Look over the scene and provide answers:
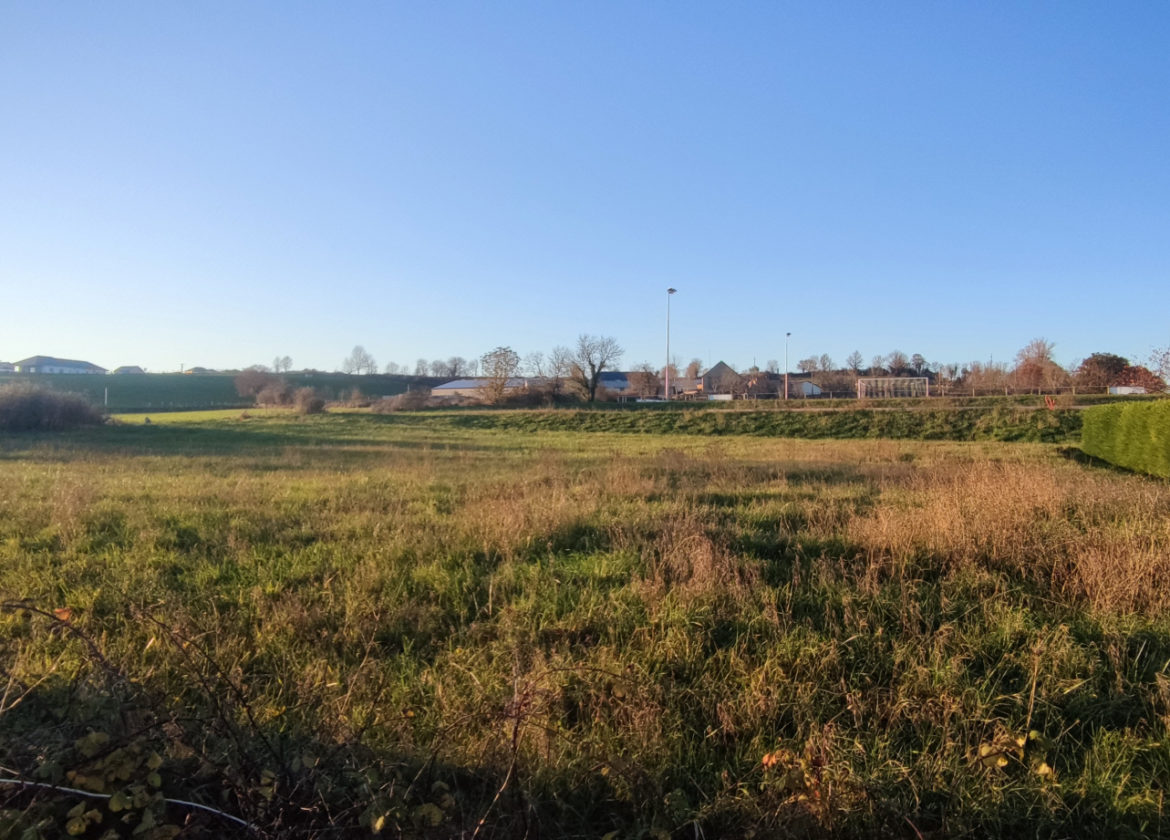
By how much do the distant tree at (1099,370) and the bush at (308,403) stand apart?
209ft

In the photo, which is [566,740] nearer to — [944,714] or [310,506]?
[944,714]

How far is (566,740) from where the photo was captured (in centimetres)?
323

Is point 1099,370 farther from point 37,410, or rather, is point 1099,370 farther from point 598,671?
point 37,410

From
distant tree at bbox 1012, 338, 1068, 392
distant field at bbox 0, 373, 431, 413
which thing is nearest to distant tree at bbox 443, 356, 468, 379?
distant field at bbox 0, 373, 431, 413

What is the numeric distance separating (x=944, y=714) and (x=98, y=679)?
4563 millimetres

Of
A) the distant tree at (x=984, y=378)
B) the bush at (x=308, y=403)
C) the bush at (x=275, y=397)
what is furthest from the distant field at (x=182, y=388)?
the distant tree at (x=984, y=378)

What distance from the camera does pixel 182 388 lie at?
87.1 m

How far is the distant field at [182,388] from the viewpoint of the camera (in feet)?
235

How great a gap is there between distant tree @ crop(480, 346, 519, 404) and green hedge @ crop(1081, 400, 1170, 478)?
48.9m

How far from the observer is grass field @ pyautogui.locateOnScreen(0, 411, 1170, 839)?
267 cm

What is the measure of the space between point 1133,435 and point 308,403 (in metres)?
51.0

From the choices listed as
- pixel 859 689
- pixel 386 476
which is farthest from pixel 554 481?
pixel 859 689

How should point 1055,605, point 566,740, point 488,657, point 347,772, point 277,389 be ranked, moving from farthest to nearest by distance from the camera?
1. point 277,389
2. point 1055,605
3. point 488,657
4. point 566,740
5. point 347,772

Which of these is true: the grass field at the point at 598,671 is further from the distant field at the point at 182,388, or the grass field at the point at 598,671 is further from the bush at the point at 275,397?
the distant field at the point at 182,388
